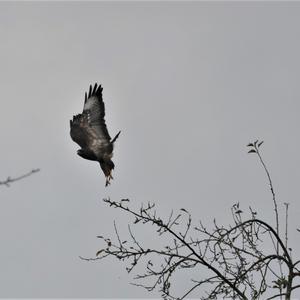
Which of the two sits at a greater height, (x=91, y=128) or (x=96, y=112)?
(x=96, y=112)

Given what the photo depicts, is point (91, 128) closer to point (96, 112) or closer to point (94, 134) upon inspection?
point (94, 134)

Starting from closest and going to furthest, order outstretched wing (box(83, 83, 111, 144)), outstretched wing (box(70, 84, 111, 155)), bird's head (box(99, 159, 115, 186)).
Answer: bird's head (box(99, 159, 115, 186)) → outstretched wing (box(70, 84, 111, 155)) → outstretched wing (box(83, 83, 111, 144))

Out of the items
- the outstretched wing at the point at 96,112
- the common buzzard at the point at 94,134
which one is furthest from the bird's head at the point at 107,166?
the outstretched wing at the point at 96,112

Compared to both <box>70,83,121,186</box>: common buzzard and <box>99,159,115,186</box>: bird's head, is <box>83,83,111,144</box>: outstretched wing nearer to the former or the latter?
<box>70,83,121,186</box>: common buzzard

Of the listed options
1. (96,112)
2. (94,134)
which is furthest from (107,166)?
(96,112)

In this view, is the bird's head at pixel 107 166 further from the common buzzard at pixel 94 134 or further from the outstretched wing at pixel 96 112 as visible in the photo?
the outstretched wing at pixel 96 112

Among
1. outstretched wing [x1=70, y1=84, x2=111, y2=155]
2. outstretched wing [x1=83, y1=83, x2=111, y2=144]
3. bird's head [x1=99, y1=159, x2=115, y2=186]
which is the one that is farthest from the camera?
outstretched wing [x1=83, y1=83, x2=111, y2=144]

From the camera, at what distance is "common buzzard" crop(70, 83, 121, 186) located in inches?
619

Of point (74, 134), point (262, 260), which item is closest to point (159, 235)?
point (262, 260)

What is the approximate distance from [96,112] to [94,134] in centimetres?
107

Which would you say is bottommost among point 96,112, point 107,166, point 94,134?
point 107,166

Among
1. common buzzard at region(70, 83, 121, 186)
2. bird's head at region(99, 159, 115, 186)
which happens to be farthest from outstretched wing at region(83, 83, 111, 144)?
bird's head at region(99, 159, 115, 186)

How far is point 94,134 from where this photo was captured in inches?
658

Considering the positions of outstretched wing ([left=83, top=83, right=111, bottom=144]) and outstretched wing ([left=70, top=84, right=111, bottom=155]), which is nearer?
outstretched wing ([left=70, top=84, right=111, bottom=155])
